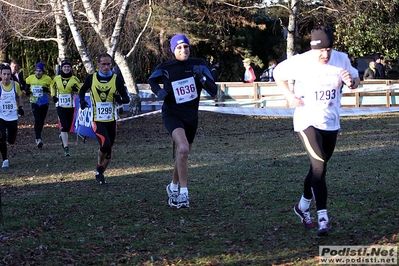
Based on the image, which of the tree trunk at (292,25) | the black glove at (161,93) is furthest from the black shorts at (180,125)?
the tree trunk at (292,25)

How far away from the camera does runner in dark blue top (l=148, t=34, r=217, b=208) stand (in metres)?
8.47

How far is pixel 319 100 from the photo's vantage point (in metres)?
6.72

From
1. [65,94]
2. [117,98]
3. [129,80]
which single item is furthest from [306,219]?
[129,80]

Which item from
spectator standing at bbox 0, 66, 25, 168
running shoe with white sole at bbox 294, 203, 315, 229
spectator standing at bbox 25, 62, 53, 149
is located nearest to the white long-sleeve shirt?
running shoe with white sole at bbox 294, 203, 315, 229

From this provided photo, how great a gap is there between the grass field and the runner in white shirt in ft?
1.84

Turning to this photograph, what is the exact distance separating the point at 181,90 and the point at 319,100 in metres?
2.28

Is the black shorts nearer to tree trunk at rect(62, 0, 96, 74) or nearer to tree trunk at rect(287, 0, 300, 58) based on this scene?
tree trunk at rect(62, 0, 96, 74)

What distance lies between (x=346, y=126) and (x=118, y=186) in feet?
38.6

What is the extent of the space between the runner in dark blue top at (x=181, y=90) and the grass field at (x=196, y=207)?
641mm

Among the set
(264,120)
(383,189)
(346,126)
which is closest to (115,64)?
(264,120)

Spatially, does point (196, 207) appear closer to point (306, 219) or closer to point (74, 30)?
point (306, 219)

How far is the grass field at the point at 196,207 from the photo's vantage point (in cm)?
655

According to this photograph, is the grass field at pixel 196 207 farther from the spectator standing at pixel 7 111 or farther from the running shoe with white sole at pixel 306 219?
the spectator standing at pixel 7 111

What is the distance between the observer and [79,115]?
61.2ft
